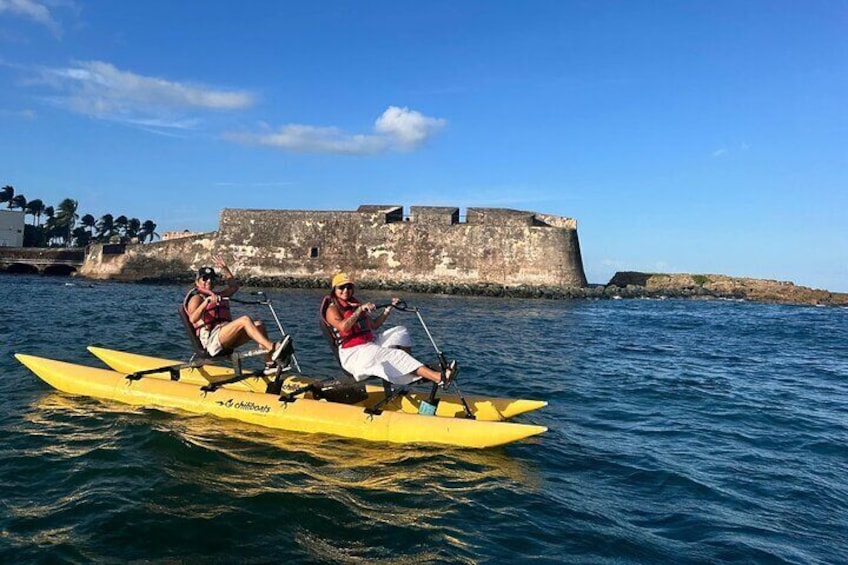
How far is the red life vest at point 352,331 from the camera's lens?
23.3 ft

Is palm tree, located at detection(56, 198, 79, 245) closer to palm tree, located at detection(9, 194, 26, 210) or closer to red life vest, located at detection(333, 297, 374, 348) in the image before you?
palm tree, located at detection(9, 194, 26, 210)

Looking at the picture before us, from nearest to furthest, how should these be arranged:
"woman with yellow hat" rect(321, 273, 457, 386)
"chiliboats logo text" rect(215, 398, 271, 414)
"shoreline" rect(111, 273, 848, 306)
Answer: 1. "woman with yellow hat" rect(321, 273, 457, 386)
2. "chiliboats logo text" rect(215, 398, 271, 414)
3. "shoreline" rect(111, 273, 848, 306)

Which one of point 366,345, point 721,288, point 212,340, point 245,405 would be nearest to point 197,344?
point 212,340

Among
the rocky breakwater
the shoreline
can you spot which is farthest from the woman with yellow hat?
the rocky breakwater

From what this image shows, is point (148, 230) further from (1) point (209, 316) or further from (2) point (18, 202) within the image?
(1) point (209, 316)

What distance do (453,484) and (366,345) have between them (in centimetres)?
209

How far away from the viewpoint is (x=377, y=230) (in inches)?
1533

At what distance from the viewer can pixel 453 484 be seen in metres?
5.49

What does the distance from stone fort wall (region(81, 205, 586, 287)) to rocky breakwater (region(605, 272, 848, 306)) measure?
27.2ft

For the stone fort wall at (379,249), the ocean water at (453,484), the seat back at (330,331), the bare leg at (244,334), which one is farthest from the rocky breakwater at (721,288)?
the bare leg at (244,334)

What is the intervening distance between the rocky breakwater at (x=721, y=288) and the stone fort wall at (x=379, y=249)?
828 cm

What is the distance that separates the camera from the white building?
56.5m

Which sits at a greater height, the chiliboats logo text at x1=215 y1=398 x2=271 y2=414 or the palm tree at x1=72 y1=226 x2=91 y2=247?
the palm tree at x1=72 y1=226 x2=91 y2=247

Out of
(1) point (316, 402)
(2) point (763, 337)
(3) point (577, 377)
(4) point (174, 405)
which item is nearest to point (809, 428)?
(3) point (577, 377)
